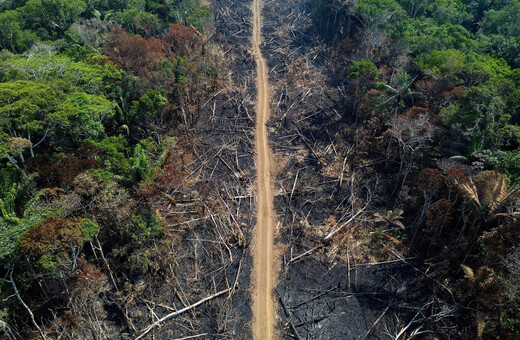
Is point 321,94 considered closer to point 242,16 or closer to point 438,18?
point 438,18

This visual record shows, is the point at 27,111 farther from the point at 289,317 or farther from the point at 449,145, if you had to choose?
the point at 449,145

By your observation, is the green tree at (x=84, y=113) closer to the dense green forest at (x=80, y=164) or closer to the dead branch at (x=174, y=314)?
the dense green forest at (x=80, y=164)

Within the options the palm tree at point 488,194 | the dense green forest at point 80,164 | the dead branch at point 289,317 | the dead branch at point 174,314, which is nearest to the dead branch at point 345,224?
the dead branch at point 289,317

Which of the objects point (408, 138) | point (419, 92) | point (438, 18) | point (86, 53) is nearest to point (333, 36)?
point (438, 18)

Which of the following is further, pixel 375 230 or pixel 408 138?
pixel 408 138

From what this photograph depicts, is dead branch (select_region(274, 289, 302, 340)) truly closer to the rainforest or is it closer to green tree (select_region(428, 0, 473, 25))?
the rainforest

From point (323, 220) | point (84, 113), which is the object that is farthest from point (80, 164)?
point (323, 220)

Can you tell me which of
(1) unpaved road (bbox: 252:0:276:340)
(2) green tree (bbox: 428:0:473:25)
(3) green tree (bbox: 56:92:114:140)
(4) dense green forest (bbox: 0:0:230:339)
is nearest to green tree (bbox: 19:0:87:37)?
(4) dense green forest (bbox: 0:0:230:339)
